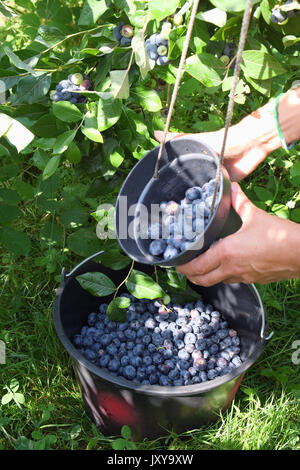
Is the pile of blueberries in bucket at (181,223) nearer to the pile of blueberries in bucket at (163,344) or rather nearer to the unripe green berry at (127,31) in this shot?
the unripe green berry at (127,31)

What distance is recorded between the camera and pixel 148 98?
1.49 m

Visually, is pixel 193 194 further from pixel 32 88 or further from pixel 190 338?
pixel 190 338

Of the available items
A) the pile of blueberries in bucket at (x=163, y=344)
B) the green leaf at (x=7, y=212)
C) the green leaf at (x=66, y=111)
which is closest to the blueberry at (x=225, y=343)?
the pile of blueberries in bucket at (x=163, y=344)

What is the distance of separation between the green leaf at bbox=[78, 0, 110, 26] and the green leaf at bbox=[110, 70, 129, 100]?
0.74 feet

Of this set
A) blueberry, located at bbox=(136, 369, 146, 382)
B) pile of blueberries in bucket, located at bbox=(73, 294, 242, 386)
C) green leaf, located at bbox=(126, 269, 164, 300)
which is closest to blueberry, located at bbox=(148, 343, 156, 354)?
pile of blueberries in bucket, located at bbox=(73, 294, 242, 386)

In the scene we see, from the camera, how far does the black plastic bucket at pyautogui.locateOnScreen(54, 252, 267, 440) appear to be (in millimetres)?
1567

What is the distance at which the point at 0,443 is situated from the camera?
1.82 metres

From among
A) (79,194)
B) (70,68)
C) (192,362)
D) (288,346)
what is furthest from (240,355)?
(70,68)

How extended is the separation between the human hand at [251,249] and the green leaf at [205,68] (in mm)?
313

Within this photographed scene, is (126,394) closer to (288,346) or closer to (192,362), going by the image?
(192,362)

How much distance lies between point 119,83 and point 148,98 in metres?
0.19

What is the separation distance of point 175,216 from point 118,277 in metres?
0.70

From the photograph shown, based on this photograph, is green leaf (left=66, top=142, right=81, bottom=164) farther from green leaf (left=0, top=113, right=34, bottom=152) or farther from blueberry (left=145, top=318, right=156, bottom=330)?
blueberry (left=145, top=318, right=156, bottom=330)

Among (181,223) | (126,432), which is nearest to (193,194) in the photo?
(181,223)
